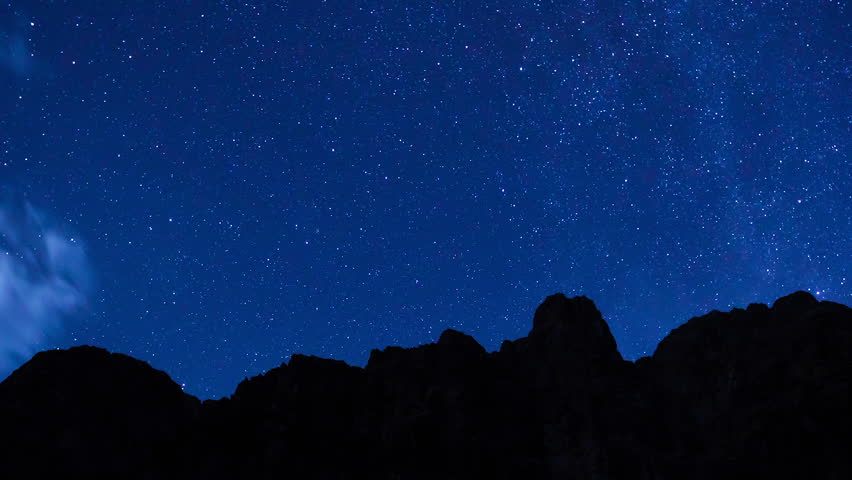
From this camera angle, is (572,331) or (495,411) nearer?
(495,411)

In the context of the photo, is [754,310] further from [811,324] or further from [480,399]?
[480,399]

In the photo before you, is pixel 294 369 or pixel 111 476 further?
pixel 294 369

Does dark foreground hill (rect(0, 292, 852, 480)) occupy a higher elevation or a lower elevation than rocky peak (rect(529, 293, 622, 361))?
lower

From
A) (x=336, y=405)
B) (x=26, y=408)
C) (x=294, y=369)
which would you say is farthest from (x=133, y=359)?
(x=336, y=405)

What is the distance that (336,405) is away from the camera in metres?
40.4

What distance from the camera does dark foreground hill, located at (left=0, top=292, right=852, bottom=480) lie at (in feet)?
109

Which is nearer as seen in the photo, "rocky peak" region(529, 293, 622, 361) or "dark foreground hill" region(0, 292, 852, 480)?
"dark foreground hill" region(0, 292, 852, 480)

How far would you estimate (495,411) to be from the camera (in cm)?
3847

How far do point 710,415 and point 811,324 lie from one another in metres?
9.11

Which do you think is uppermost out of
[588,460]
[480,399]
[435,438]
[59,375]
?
[59,375]

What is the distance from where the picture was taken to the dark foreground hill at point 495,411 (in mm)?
33188

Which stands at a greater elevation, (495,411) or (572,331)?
(572,331)

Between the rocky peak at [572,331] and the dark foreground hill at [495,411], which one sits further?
the rocky peak at [572,331]

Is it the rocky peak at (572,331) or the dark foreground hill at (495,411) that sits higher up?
the rocky peak at (572,331)
